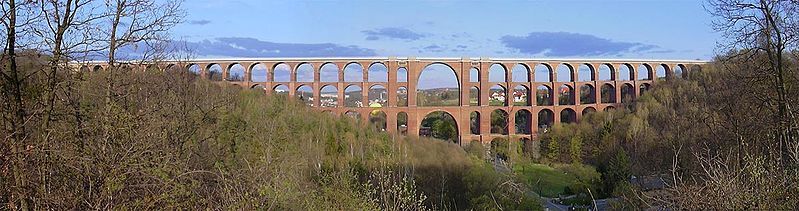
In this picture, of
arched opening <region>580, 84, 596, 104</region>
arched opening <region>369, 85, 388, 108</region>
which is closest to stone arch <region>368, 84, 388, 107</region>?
arched opening <region>369, 85, 388, 108</region>

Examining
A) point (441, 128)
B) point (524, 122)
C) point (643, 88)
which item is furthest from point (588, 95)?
point (441, 128)

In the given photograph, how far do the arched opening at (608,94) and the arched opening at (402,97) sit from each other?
36.9 feet

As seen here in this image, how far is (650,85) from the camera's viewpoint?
37.6 m

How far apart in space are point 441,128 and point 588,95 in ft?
33.8

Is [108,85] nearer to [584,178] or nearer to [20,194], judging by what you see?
[20,194]

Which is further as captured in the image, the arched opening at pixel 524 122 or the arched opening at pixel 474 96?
the arched opening at pixel 524 122

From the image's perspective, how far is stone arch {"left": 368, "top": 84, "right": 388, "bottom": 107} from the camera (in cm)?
3494

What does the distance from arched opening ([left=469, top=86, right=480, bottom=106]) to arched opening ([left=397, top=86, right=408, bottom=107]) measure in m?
3.54

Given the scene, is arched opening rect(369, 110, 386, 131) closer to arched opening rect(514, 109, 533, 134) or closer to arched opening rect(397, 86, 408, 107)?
arched opening rect(397, 86, 408, 107)

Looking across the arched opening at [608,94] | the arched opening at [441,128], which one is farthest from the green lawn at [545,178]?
the arched opening at [608,94]

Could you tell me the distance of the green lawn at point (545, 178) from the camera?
79.8 ft

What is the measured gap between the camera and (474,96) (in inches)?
1572

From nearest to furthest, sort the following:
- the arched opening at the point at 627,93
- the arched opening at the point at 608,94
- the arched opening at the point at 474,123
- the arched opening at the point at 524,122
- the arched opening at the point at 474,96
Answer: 1. the arched opening at the point at 474,123
2. the arched opening at the point at 474,96
3. the arched opening at the point at 524,122
4. the arched opening at the point at 627,93
5. the arched opening at the point at 608,94

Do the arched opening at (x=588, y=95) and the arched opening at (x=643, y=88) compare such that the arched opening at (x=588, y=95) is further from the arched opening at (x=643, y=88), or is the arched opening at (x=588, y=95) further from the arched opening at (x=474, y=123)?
the arched opening at (x=474, y=123)
